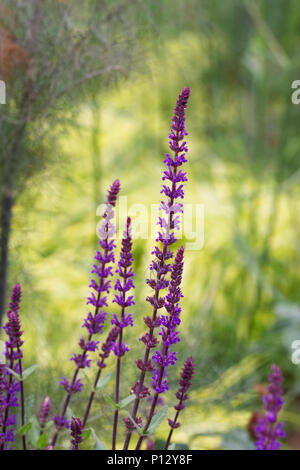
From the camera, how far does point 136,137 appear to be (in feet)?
8.34

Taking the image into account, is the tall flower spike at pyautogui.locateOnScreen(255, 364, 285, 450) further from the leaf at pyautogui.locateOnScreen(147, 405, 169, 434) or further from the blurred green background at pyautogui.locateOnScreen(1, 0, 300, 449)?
the blurred green background at pyautogui.locateOnScreen(1, 0, 300, 449)

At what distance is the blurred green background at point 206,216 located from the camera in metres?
0.98

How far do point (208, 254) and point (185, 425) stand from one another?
0.97 metres

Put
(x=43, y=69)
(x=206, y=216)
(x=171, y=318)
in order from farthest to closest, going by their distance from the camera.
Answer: (x=206, y=216) → (x=43, y=69) → (x=171, y=318)

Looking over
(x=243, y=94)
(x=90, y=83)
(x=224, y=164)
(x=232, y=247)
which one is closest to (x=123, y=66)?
(x=90, y=83)

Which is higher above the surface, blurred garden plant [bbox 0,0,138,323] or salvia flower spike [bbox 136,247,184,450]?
blurred garden plant [bbox 0,0,138,323]

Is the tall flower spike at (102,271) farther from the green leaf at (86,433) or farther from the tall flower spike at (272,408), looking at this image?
the tall flower spike at (272,408)

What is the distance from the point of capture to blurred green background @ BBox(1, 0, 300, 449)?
0.98 m

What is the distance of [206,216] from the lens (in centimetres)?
207

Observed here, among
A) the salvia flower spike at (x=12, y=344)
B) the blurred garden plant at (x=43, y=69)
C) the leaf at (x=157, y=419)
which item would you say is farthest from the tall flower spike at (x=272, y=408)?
the blurred garden plant at (x=43, y=69)

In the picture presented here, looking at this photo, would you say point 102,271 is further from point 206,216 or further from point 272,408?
point 206,216

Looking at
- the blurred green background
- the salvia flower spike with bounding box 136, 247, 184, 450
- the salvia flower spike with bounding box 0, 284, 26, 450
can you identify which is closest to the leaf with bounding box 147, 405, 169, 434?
the salvia flower spike with bounding box 136, 247, 184, 450

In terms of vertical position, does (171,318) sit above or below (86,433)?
above

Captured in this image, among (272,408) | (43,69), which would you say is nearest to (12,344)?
(272,408)
